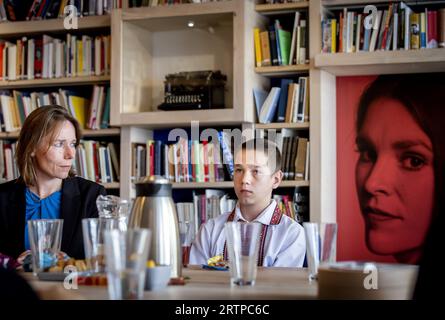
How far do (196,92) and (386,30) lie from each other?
1139 millimetres

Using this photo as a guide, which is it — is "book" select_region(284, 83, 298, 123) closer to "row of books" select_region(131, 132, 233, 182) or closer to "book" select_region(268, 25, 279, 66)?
"book" select_region(268, 25, 279, 66)

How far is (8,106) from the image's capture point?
185 inches

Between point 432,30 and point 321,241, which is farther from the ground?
point 432,30

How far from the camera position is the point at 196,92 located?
4.30 m

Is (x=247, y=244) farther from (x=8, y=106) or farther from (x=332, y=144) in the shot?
(x=8, y=106)

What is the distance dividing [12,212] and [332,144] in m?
2.05

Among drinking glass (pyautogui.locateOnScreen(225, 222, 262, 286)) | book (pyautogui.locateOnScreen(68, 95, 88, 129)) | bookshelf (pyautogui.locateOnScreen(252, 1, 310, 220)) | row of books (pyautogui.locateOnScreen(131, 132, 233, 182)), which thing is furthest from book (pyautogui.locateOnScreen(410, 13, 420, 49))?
drinking glass (pyautogui.locateOnScreen(225, 222, 262, 286))

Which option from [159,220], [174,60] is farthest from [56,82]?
[159,220]

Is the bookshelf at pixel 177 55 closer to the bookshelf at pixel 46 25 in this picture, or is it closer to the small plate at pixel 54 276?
the bookshelf at pixel 46 25

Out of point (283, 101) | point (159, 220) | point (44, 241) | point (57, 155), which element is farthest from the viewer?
point (283, 101)

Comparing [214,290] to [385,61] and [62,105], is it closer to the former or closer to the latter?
[385,61]

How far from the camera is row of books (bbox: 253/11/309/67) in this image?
4.13 metres
